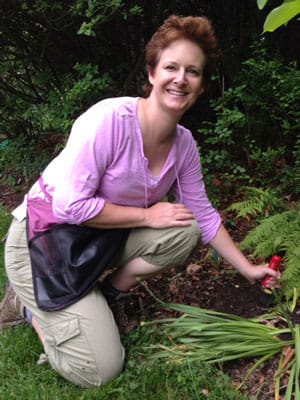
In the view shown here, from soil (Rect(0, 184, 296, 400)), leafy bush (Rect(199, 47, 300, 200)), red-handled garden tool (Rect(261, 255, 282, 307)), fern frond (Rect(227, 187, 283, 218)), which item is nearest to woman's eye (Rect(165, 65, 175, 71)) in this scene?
red-handled garden tool (Rect(261, 255, 282, 307))

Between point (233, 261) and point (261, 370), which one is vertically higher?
point (233, 261)

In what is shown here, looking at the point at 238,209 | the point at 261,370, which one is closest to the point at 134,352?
the point at 261,370

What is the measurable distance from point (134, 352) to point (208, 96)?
9.57ft

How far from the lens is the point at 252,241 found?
3.14m

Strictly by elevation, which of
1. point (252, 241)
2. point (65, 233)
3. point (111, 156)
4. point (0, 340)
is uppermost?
point (111, 156)

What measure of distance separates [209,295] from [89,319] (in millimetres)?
842

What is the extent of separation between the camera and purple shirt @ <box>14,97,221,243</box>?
2.30 meters

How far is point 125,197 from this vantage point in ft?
8.33

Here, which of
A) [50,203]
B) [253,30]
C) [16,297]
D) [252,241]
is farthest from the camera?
[253,30]

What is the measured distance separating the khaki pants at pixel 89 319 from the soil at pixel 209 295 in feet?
1.10

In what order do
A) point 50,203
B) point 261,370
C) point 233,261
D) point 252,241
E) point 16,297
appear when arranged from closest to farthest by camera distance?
point 261,370 → point 50,203 → point 233,261 → point 16,297 → point 252,241

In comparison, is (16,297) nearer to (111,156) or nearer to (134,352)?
(134,352)

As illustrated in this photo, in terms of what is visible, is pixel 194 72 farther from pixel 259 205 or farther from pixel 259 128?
pixel 259 128

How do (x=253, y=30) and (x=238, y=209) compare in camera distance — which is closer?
(x=238, y=209)
